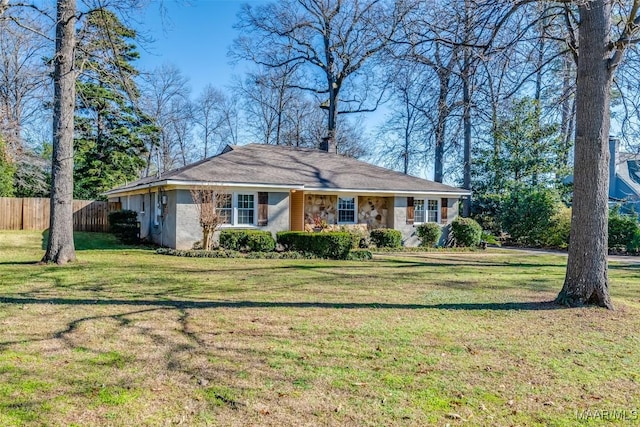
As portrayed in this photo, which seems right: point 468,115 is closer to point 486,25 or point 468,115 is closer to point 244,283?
point 486,25

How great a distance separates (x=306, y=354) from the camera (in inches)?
181

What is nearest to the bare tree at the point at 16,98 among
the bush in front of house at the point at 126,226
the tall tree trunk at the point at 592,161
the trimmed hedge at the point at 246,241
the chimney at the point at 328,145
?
the bush in front of house at the point at 126,226

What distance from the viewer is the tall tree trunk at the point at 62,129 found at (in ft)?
33.9

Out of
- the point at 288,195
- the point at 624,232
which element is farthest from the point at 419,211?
the point at 624,232

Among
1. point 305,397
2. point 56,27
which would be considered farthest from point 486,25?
point 56,27

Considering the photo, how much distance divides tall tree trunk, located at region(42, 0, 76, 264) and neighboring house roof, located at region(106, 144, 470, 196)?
164 inches

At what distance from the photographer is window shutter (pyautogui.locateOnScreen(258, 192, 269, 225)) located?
16.2 meters

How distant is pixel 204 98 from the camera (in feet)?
128

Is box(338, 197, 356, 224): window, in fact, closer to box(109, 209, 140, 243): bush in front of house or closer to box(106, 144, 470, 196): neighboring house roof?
box(106, 144, 470, 196): neighboring house roof

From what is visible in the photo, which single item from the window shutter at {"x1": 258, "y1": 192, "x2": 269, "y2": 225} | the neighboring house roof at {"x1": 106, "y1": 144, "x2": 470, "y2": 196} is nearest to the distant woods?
the neighboring house roof at {"x1": 106, "y1": 144, "x2": 470, "y2": 196}

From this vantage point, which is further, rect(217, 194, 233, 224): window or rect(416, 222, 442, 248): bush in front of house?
rect(416, 222, 442, 248): bush in front of house

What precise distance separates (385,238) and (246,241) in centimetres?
587

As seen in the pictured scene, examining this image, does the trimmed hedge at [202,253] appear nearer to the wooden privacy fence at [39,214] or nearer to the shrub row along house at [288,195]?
the shrub row along house at [288,195]

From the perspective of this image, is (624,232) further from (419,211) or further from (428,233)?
(419,211)
